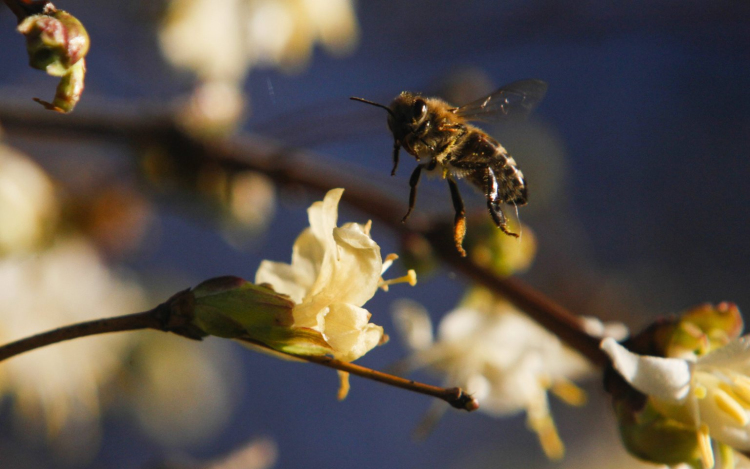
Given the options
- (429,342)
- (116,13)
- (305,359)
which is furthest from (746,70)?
(305,359)

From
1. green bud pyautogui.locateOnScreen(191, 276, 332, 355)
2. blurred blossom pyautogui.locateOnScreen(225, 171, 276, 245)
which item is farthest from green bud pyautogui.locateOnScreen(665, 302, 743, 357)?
blurred blossom pyautogui.locateOnScreen(225, 171, 276, 245)

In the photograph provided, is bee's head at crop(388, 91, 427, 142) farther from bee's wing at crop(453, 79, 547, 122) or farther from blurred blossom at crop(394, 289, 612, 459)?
blurred blossom at crop(394, 289, 612, 459)

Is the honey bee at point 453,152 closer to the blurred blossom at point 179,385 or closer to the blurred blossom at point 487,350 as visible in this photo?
the blurred blossom at point 487,350

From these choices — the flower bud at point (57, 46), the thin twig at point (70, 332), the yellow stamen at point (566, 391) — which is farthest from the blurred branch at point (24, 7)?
the yellow stamen at point (566, 391)

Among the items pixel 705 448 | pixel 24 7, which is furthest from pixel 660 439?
pixel 24 7

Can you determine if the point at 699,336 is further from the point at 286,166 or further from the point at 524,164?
the point at 524,164

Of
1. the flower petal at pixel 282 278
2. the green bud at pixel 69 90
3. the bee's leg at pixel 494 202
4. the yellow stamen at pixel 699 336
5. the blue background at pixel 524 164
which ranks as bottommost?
the blue background at pixel 524 164
